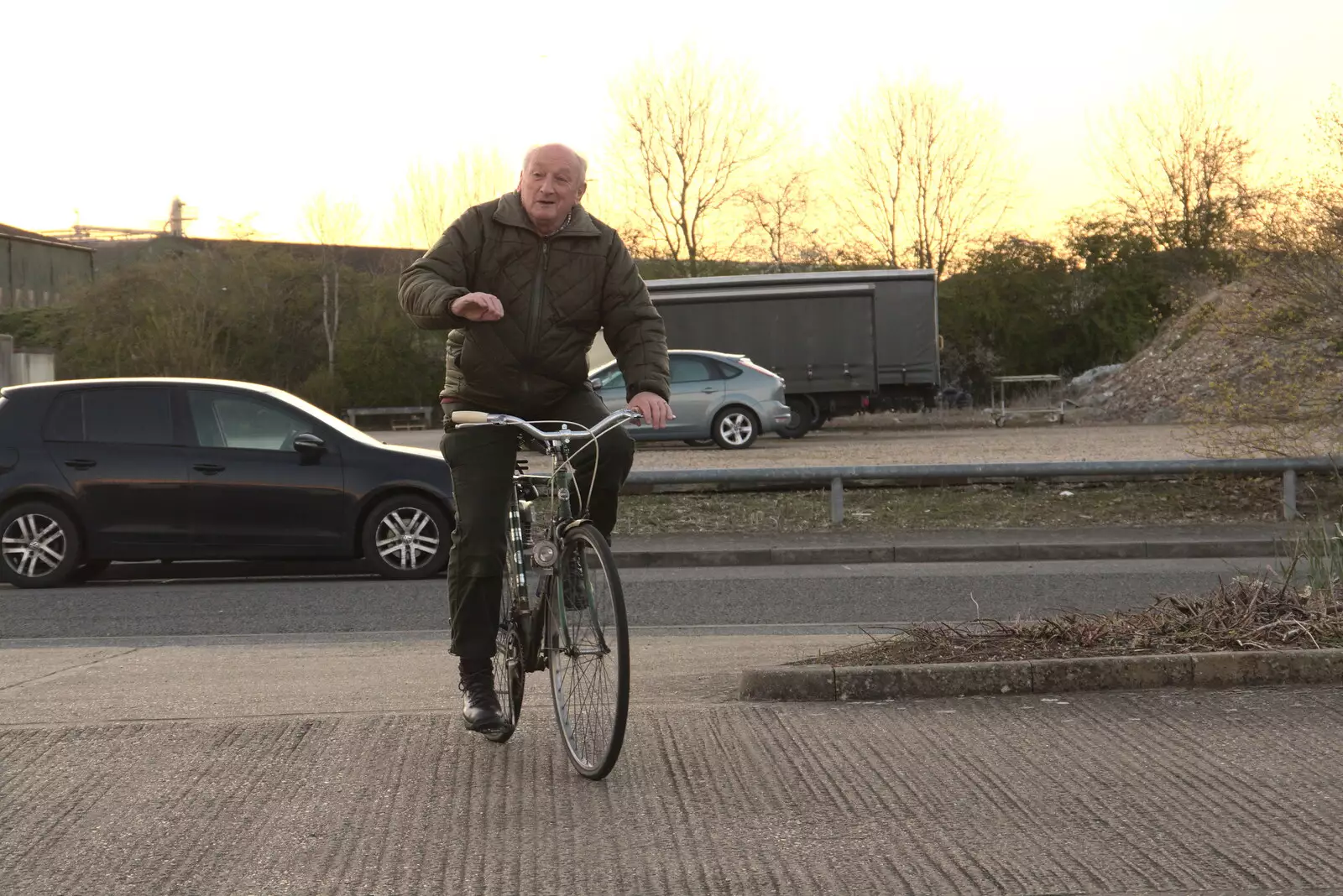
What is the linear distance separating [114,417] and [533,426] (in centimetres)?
841

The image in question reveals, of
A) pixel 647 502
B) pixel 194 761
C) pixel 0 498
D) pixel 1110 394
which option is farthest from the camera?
pixel 1110 394

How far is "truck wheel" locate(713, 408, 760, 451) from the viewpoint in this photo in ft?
82.7

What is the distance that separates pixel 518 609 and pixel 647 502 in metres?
11.5

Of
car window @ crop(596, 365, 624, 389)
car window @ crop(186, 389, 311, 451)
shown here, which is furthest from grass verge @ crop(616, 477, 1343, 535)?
car window @ crop(596, 365, 624, 389)

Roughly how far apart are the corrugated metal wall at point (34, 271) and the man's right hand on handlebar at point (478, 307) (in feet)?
251

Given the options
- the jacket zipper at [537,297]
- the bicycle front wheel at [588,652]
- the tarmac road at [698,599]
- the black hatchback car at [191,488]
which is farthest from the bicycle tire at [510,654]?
the black hatchback car at [191,488]

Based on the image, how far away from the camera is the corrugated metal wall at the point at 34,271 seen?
3078 inches

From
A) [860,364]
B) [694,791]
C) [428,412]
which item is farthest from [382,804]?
[428,412]

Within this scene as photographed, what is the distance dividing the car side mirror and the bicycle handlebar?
7707 millimetres

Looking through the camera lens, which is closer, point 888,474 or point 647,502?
point 888,474

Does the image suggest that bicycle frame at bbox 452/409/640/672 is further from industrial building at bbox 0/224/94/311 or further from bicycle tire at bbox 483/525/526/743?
industrial building at bbox 0/224/94/311

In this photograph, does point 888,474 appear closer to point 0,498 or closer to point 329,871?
point 0,498

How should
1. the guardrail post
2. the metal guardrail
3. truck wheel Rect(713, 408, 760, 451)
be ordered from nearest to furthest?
the metal guardrail → the guardrail post → truck wheel Rect(713, 408, 760, 451)

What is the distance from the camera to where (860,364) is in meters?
32.1
